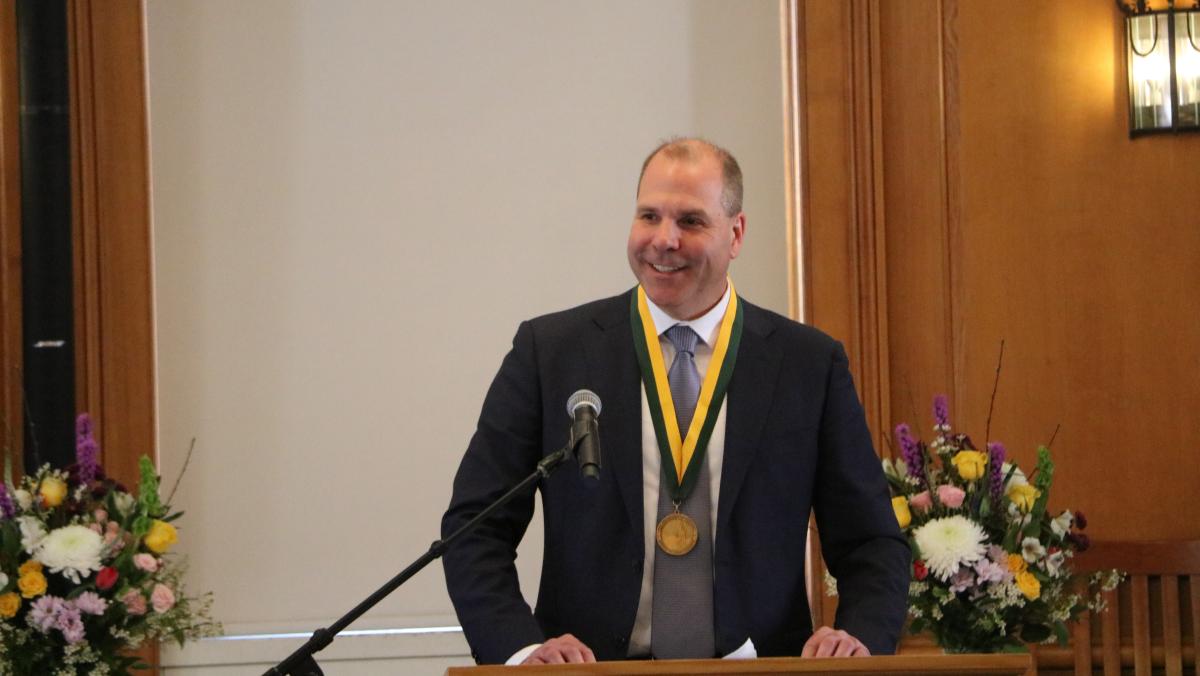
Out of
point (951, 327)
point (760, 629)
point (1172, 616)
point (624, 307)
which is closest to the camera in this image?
point (760, 629)

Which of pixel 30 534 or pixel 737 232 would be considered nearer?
pixel 737 232

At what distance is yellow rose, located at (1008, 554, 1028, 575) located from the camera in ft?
12.8

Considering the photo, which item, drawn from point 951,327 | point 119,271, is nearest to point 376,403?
point 119,271

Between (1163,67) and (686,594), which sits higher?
(1163,67)

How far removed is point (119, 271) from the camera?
4832mm

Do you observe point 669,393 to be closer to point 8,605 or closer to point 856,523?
point 856,523

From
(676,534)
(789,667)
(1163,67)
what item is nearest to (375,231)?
(676,534)

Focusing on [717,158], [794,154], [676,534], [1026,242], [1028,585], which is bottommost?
[1028,585]

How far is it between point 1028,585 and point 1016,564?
63 mm

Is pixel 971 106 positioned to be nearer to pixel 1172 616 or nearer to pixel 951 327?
pixel 951 327

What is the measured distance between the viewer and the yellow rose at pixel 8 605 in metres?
3.72

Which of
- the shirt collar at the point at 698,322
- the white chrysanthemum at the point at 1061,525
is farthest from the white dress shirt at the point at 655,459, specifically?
the white chrysanthemum at the point at 1061,525

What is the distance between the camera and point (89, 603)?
3773 millimetres

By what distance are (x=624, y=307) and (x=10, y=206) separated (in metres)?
2.55
